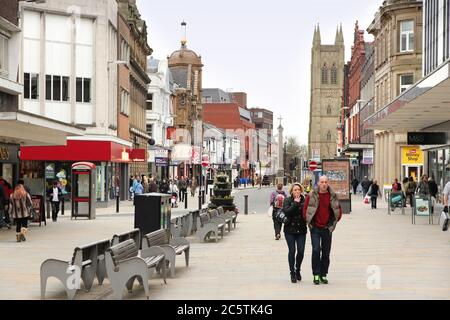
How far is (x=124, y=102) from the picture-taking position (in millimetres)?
57344

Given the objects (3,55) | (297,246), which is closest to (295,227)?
(297,246)

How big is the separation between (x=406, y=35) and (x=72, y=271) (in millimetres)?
48706

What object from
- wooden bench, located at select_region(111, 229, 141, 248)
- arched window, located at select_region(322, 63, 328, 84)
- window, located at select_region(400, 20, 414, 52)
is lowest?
wooden bench, located at select_region(111, 229, 141, 248)

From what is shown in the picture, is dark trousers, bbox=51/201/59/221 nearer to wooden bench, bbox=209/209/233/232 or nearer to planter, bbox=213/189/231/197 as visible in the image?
planter, bbox=213/189/231/197

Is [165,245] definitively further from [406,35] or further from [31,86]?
[406,35]

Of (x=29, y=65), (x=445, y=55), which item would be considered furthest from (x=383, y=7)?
(x=29, y=65)

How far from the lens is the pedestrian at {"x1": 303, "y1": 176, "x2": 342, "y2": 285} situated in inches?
544

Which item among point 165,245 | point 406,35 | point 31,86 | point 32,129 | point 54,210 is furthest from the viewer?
point 406,35

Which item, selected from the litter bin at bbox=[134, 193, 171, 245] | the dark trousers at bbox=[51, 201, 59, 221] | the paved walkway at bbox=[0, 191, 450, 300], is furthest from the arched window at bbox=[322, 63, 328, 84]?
the litter bin at bbox=[134, 193, 171, 245]

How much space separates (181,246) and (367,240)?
313 inches

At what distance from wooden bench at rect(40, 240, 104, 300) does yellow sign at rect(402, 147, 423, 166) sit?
151 ft

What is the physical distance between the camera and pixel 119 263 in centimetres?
1246

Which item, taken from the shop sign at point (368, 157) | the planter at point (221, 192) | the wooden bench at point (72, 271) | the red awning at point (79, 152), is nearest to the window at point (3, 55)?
the planter at point (221, 192)

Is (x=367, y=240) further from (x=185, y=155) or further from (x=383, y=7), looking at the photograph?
(x=185, y=155)
